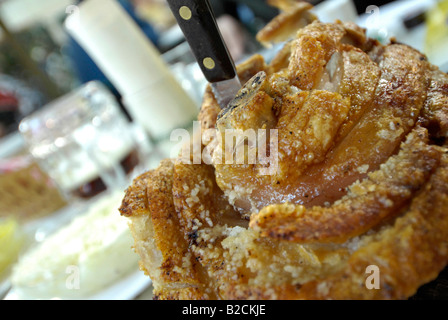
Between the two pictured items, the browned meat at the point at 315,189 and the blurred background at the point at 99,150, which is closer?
the browned meat at the point at 315,189

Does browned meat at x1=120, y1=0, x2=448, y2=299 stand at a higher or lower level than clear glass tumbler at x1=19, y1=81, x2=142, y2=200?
higher

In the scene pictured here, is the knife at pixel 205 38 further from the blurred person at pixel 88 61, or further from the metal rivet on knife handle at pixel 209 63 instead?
the blurred person at pixel 88 61

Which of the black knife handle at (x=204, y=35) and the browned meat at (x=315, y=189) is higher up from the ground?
the black knife handle at (x=204, y=35)

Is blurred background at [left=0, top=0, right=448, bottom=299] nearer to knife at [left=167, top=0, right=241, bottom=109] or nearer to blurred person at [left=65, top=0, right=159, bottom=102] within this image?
knife at [left=167, top=0, right=241, bottom=109]

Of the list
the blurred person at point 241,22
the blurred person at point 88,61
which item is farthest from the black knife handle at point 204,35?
the blurred person at point 88,61

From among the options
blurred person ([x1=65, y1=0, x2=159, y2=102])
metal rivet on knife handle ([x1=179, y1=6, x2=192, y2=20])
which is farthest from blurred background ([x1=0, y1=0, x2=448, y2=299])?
blurred person ([x1=65, y1=0, x2=159, y2=102])

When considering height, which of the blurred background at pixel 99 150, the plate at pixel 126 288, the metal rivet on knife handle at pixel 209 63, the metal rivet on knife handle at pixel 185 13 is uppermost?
the metal rivet on knife handle at pixel 185 13

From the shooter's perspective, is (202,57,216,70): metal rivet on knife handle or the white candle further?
the white candle
